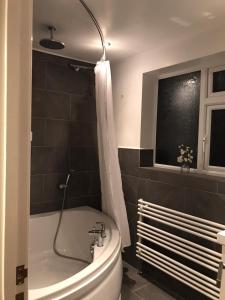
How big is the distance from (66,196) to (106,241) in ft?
3.11

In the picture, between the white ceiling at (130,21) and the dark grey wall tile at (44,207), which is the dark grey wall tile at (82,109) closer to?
the white ceiling at (130,21)

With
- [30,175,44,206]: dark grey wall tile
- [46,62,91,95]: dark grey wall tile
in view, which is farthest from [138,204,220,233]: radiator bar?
[46,62,91,95]: dark grey wall tile

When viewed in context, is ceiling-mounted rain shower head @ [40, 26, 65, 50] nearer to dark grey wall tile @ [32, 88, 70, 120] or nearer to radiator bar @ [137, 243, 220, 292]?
dark grey wall tile @ [32, 88, 70, 120]

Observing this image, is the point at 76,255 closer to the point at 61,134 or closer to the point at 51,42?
the point at 61,134

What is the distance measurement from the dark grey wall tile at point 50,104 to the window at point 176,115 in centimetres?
101

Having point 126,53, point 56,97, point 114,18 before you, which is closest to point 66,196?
point 56,97

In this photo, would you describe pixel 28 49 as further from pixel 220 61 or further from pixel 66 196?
pixel 66 196

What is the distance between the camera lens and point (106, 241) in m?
1.93

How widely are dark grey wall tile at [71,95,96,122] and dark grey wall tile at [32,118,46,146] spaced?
1.17ft

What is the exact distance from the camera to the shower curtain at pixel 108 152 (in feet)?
6.98

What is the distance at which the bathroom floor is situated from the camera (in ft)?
6.95

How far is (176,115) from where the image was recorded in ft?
7.96

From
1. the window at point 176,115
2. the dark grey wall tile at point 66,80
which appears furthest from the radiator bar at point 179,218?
the dark grey wall tile at point 66,80

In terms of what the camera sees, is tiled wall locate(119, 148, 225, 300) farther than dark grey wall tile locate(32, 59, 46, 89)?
No
